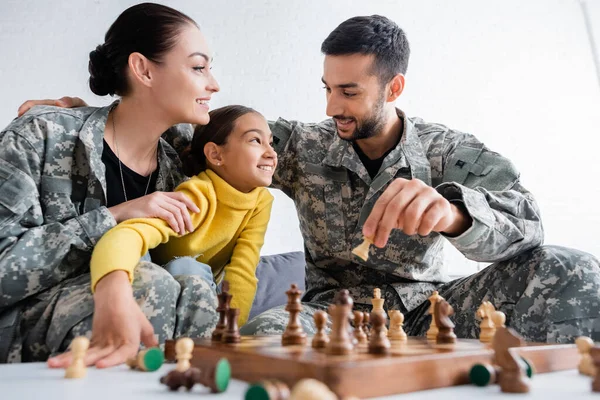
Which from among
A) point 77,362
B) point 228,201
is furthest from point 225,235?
point 77,362

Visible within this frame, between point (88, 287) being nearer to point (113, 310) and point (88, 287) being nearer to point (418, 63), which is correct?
point (113, 310)

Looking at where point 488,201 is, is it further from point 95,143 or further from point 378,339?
point 95,143

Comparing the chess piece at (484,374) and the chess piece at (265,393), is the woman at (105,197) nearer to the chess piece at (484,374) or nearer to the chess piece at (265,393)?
the chess piece at (265,393)

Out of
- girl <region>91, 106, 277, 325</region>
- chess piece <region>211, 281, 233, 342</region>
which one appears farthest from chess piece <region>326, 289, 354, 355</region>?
girl <region>91, 106, 277, 325</region>

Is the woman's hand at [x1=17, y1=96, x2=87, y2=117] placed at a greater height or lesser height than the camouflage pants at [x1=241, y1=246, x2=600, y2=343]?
greater

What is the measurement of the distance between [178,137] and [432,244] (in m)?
0.89

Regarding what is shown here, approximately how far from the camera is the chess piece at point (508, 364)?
0.74 m

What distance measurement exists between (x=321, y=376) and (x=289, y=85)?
8.37 ft

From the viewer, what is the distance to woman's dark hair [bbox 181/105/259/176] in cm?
184

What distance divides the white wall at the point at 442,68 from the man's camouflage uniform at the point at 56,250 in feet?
4.82

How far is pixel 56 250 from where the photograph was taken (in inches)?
54.7

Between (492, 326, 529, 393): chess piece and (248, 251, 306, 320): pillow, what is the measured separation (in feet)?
5.03

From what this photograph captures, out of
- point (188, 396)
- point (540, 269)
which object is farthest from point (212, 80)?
point (188, 396)

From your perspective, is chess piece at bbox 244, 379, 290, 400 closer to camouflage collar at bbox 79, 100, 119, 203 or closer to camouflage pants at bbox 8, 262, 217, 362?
camouflage pants at bbox 8, 262, 217, 362
